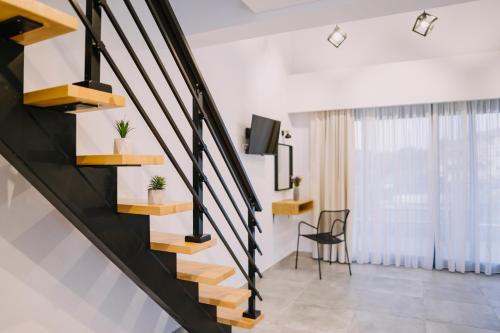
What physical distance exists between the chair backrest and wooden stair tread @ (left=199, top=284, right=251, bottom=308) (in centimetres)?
285

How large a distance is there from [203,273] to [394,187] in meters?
4.01

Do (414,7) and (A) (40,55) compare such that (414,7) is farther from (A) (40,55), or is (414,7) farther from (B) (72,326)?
(B) (72,326)

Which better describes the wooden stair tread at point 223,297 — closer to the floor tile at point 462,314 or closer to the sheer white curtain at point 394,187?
the floor tile at point 462,314

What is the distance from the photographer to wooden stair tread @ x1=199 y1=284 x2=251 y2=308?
189cm

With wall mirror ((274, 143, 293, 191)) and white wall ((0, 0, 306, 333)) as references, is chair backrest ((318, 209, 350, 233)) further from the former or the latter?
white wall ((0, 0, 306, 333))

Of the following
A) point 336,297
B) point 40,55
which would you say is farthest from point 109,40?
point 336,297

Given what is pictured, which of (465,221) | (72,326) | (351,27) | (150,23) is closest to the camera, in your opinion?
(72,326)

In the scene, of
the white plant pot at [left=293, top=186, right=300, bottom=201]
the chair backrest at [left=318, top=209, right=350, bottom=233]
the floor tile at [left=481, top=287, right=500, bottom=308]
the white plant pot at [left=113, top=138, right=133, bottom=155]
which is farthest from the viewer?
the white plant pot at [left=293, top=186, right=300, bottom=201]

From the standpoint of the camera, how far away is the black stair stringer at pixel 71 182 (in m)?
1.11

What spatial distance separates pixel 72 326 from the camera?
194 cm

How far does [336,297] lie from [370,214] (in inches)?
69.9

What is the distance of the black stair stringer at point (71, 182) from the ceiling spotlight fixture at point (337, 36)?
13.2 ft

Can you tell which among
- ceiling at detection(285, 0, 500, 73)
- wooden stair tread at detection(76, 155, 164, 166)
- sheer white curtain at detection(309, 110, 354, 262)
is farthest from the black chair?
wooden stair tread at detection(76, 155, 164, 166)

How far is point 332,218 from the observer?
504 centimetres
